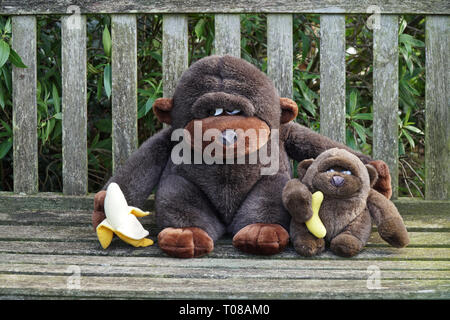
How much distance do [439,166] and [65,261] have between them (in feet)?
4.09

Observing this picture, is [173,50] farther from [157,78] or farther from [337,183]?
[337,183]

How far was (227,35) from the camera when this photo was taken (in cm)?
186

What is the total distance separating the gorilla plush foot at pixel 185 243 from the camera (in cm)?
137

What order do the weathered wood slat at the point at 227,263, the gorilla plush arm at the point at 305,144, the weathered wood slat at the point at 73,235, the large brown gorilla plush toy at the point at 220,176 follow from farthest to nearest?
1. the gorilla plush arm at the point at 305,144
2. the weathered wood slat at the point at 73,235
3. the large brown gorilla plush toy at the point at 220,176
4. the weathered wood slat at the point at 227,263

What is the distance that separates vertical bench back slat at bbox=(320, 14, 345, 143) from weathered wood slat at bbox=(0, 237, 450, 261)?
20.2 inches

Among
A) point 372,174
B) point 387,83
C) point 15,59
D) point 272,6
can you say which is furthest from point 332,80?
point 15,59

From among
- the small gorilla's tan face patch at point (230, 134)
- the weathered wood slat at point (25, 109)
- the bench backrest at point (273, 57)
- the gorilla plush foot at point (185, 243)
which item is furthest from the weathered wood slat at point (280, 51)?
the weathered wood slat at point (25, 109)

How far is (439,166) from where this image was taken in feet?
6.17

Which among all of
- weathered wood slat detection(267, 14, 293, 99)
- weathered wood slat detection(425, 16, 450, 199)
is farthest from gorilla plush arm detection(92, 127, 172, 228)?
weathered wood slat detection(425, 16, 450, 199)

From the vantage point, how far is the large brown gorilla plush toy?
1418mm

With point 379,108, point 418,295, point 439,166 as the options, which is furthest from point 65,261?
point 439,166

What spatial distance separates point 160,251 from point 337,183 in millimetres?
484

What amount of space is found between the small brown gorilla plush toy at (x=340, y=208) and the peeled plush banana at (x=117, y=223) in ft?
1.32

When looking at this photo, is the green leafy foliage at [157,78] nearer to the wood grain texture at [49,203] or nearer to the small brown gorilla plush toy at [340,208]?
the wood grain texture at [49,203]
